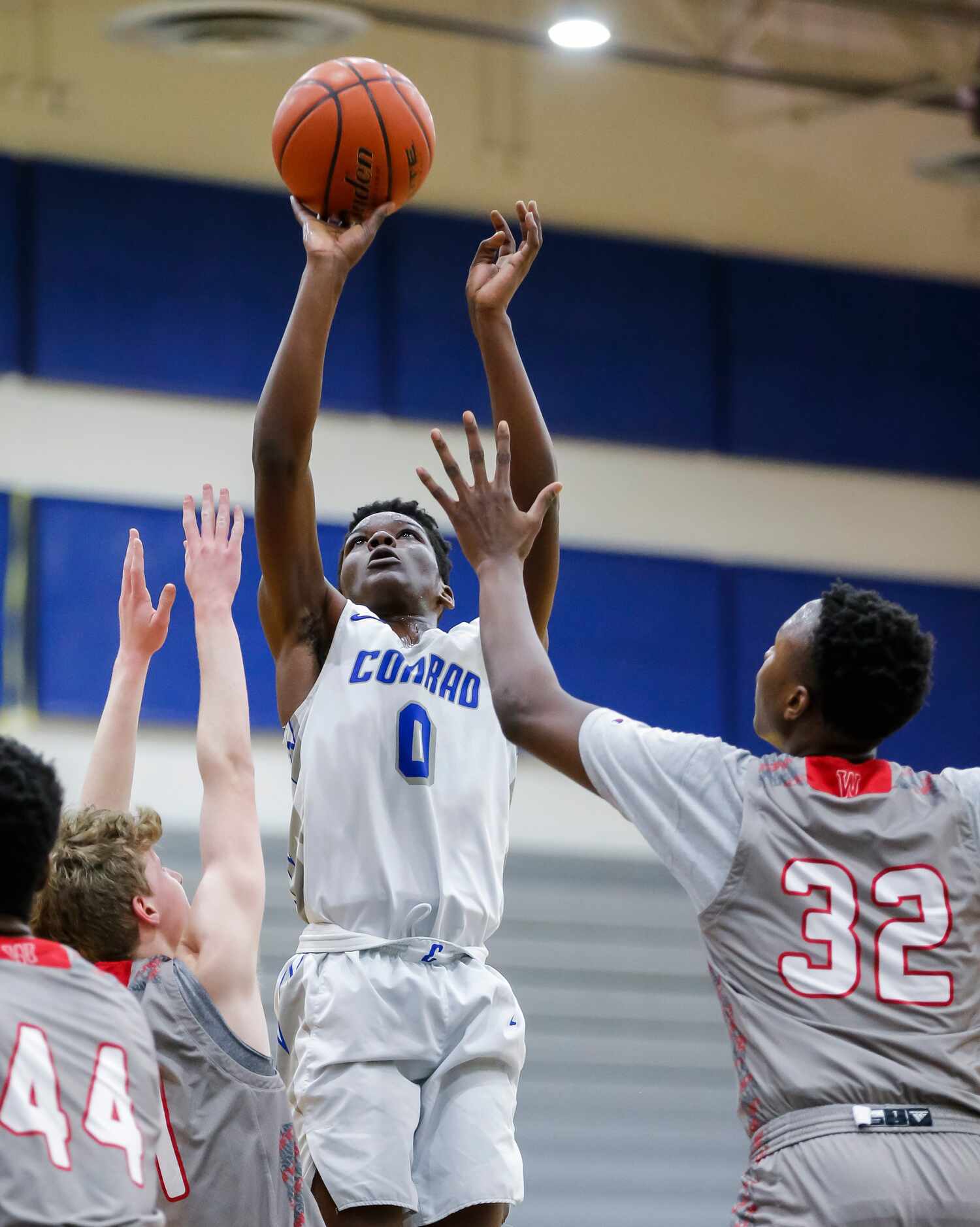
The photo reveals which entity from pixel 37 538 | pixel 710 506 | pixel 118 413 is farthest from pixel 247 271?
pixel 710 506

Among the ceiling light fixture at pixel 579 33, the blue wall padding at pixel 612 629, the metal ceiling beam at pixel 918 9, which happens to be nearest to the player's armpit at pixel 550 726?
the blue wall padding at pixel 612 629

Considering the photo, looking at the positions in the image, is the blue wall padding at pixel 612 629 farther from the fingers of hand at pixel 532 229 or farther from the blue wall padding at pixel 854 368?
the fingers of hand at pixel 532 229

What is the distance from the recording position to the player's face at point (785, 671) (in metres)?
3.01

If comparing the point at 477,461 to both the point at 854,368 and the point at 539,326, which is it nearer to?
the point at 539,326

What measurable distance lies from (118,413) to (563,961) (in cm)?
347

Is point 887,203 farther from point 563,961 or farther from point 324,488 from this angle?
point 563,961

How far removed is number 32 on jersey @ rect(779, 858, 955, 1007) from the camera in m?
2.79

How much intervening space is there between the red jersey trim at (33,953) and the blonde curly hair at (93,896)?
0.59 metres

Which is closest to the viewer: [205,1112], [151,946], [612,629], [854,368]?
[205,1112]

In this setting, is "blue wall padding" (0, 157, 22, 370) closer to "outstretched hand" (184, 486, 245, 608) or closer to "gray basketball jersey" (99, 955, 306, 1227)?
"outstretched hand" (184, 486, 245, 608)

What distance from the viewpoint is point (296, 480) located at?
398 centimetres

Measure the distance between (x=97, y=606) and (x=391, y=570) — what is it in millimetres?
4801

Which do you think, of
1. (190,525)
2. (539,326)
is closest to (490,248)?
(190,525)

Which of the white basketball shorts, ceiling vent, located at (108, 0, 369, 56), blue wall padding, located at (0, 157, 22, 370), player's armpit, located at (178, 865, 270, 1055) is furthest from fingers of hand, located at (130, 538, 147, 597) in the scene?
blue wall padding, located at (0, 157, 22, 370)
